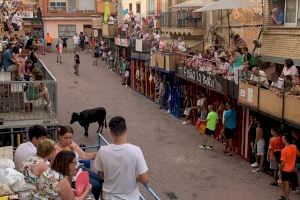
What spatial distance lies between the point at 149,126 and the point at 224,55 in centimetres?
443

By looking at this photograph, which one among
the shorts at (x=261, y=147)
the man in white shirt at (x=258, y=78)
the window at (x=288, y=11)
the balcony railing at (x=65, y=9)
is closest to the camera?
the man in white shirt at (x=258, y=78)

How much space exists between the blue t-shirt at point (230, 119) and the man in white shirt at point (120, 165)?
1087cm

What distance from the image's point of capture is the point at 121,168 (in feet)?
16.8

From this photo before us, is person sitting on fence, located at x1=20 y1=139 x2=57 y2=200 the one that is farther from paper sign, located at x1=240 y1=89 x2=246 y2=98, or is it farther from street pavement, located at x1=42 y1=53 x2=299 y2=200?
paper sign, located at x1=240 y1=89 x2=246 y2=98

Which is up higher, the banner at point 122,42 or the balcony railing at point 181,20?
the balcony railing at point 181,20

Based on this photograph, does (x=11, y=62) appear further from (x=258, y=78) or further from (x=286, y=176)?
(x=286, y=176)

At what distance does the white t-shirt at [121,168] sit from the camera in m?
5.10

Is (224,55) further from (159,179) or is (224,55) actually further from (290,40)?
(159,179)

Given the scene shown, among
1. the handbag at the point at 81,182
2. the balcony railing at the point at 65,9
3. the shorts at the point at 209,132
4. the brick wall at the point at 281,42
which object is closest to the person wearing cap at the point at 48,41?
the balcony railing at the point at 65,9

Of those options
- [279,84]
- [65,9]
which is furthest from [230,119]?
[65,9]

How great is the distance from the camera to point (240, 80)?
14.6m

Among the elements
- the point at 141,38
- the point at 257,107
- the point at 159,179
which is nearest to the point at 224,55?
the point at 257,107

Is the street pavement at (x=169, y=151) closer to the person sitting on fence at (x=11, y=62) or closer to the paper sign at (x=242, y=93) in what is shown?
the paper sign at (x=242, y=93)

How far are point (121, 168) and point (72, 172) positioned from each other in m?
0.69
